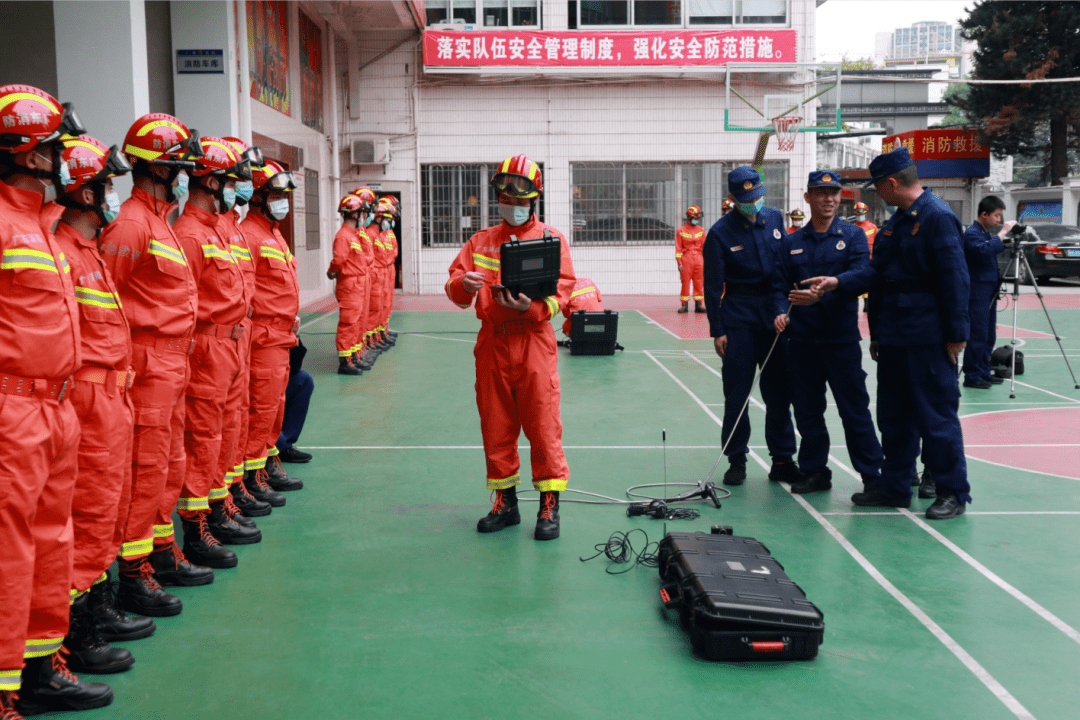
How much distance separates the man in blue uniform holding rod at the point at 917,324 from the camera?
5504mm

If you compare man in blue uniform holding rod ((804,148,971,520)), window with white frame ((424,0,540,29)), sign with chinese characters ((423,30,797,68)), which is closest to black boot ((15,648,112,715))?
man in blue uniform holding rod ((804,148,971,520))

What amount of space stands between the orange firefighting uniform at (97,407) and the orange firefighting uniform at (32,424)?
257mm

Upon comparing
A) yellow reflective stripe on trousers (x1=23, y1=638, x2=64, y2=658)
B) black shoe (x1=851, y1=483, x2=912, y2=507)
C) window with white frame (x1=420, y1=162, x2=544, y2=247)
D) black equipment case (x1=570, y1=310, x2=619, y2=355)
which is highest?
window with white frame (x1=420, y1=162, x2=544, y2=247)

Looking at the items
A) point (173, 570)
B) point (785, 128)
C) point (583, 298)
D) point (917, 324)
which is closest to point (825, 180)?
point (917, 324)

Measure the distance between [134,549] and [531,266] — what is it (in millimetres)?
2423

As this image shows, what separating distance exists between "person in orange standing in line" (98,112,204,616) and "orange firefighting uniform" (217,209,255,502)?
0.67 metres

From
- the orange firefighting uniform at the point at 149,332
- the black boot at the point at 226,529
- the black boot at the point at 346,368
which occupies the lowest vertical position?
the black boot at the point at 226,529

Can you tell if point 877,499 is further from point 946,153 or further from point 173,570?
point 946,153

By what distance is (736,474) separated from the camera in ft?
21.3

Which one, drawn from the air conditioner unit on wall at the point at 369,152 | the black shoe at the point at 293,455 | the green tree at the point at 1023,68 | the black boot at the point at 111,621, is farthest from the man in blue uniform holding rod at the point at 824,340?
the green tree at the point at 1023,68

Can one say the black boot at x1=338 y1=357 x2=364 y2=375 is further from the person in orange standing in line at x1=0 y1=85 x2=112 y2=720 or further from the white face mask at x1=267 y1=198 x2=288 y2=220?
the person in orange standing in line at x1=0 y1=85 x2=112 y2=720

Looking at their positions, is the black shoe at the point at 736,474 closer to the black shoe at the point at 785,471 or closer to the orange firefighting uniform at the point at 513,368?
the black shoe at the point at 785,471

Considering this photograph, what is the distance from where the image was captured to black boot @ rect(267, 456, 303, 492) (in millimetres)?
6293

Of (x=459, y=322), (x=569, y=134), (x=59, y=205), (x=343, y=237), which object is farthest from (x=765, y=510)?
(x=569, y=134)
